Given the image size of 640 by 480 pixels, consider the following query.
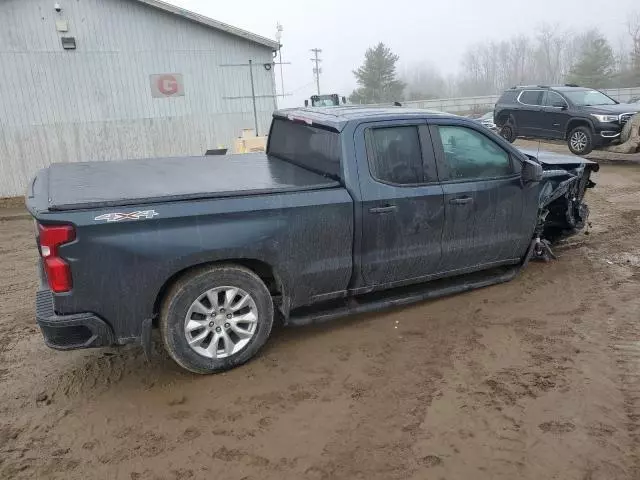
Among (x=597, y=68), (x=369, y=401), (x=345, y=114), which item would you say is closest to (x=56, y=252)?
(x=369, y=401)

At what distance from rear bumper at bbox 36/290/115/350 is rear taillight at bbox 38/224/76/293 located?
0.66ft

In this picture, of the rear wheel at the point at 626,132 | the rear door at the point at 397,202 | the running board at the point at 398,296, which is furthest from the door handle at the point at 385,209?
the rear wheel at the point at 626,132

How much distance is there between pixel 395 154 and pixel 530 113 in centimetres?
1260

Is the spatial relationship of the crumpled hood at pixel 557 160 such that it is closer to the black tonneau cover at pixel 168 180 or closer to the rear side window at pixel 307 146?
the rear side window at pixel 307 146

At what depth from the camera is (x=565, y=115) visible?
14.0m

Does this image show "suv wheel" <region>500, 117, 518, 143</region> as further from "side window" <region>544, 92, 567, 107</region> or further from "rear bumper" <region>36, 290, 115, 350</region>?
"rear bumper" <region>36, 290, 115, 350</region>

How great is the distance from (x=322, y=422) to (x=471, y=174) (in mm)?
2580

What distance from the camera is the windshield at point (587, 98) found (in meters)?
13.9

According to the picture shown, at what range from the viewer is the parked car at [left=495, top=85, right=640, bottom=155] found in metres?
13.1

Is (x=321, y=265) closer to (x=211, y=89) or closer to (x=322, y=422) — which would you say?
(x=322, y=422)

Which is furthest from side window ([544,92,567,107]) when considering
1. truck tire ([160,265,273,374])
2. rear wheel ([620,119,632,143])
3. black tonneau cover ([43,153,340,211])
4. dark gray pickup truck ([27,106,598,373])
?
truck tire ([160,265,273,374])

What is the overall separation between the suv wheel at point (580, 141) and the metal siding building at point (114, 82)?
813 cm

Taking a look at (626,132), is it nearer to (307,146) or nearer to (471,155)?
(471,155)

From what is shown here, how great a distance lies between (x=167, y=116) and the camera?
42.2ft
